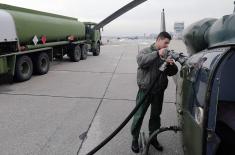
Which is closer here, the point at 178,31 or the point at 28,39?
the point at 28,39

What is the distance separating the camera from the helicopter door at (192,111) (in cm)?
249

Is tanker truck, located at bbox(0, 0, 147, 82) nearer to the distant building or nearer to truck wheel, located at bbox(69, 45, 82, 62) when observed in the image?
truck wheel, located at bbox(69, 45, 82, 62)

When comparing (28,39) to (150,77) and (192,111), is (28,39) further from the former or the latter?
(192,111)

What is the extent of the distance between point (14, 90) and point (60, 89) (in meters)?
1.32

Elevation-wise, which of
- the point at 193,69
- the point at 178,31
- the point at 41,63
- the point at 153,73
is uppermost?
the point at 178,31

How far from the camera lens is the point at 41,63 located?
37.4 ft

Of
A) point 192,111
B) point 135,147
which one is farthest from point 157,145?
point 192,111

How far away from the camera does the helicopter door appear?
2488 millimetres

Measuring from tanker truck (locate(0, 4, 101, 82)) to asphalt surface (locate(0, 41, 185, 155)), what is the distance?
2.31 ft

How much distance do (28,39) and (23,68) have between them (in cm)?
109

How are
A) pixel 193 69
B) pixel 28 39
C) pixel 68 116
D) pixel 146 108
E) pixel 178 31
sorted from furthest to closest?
pixel 178 31 < pixel 28 39 < pixel 68 116 < pixel 146 108 < pixel 193 69

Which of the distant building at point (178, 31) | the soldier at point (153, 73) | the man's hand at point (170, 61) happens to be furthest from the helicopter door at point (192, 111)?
the distant building at point (178, 31)

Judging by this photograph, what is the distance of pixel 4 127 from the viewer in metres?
5.08

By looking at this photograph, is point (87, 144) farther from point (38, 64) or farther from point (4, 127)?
point (38, 64)
